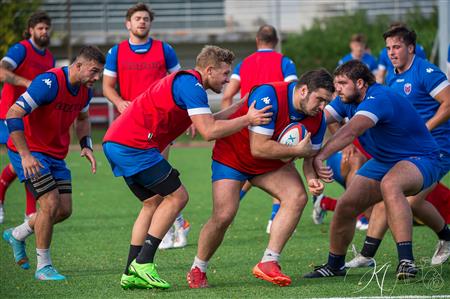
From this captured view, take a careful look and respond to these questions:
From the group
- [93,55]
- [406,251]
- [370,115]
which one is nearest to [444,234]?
[406,251]

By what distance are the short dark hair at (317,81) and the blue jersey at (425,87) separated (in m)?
1.76

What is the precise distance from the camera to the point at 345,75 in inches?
283

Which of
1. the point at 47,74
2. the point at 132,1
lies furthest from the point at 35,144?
the point at 132,1

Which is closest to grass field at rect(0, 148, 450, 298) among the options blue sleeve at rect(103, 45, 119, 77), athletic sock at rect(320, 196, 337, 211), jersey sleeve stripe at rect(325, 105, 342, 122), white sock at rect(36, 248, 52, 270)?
white sock at rect(36, 248, 52, 270)

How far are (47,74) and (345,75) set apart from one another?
249cm

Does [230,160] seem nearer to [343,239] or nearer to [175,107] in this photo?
[175,107]

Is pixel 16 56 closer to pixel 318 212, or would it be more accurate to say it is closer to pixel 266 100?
pixel 318 212

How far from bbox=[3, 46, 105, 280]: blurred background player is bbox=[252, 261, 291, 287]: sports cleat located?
175 cm

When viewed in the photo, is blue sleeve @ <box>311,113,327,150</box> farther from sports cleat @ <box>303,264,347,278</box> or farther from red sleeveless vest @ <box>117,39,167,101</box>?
red sleeveless vest @ <box>117,39,167,101</box>

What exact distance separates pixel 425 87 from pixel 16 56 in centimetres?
489

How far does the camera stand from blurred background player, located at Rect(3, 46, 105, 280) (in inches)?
292

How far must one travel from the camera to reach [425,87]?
327 inches

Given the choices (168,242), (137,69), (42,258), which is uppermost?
(137,69)

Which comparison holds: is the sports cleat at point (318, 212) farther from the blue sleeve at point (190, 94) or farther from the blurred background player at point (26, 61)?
the blue sleeve at point (190, 94)
